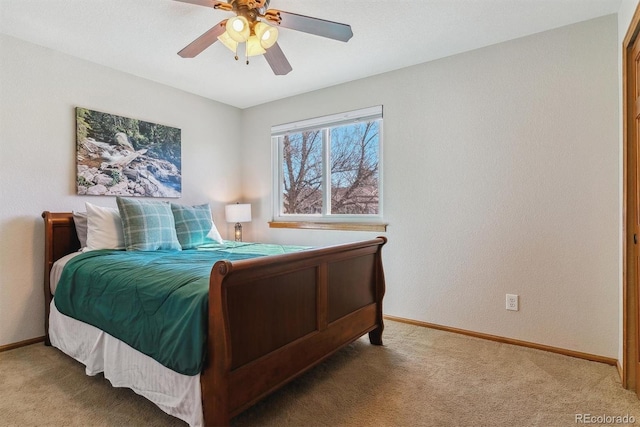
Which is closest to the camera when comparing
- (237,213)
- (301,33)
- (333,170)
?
(301,33)

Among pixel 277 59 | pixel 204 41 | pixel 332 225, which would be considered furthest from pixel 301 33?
pixel 332 225

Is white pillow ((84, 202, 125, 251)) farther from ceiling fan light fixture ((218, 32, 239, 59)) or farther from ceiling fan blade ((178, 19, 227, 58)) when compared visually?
ceiling fan light fixture ((218, 32, 239, 59))

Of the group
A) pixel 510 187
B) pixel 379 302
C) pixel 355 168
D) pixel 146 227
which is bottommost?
pixel 379 302

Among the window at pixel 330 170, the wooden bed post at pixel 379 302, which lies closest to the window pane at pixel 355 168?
the window at pixel 330 170

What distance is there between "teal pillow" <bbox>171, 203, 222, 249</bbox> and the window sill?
2.90 ft

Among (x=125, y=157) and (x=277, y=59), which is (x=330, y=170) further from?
(x=125, y=157)

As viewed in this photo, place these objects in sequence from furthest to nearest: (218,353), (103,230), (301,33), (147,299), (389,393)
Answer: (103,230)
(301,33)
(389,393)
(147,299)
(218,353)

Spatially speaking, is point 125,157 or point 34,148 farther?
point 125,157

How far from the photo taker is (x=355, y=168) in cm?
345

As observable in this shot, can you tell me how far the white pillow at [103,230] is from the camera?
2512mm

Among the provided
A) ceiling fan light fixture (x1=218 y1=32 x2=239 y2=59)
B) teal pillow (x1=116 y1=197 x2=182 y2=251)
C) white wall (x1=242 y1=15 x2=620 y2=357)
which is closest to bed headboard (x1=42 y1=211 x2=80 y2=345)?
teal pillow (x1=116 y1=197 x2=182 y2=251)

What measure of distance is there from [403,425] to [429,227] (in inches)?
67.2

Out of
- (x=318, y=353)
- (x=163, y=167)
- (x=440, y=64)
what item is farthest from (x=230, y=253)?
(x=440, y=64)

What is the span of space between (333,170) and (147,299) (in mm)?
2396
